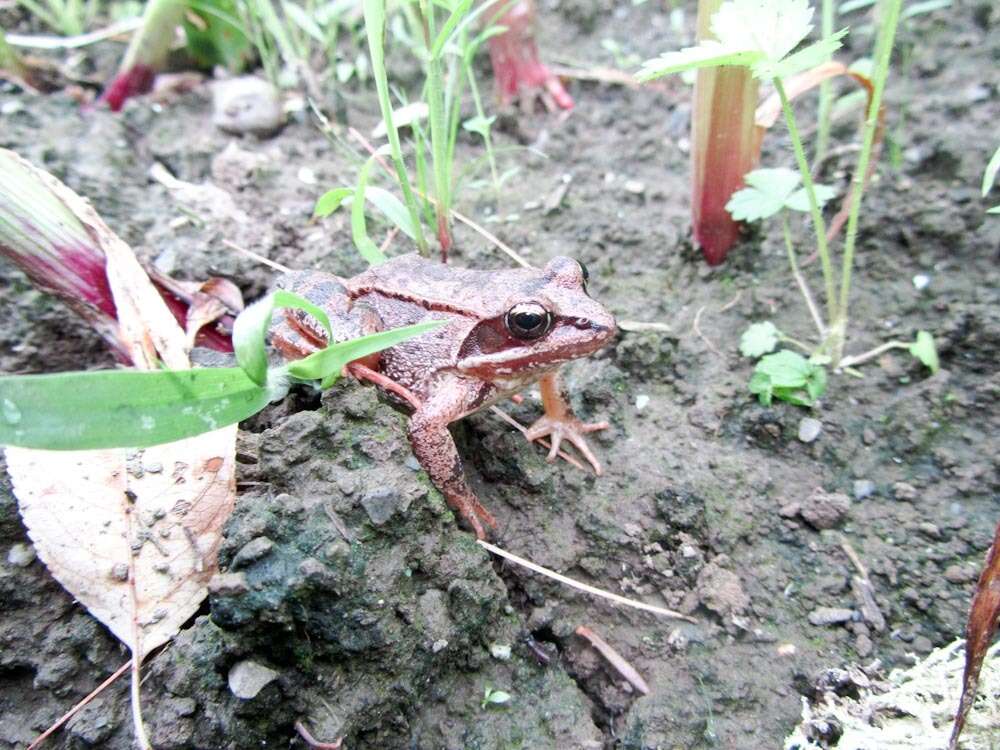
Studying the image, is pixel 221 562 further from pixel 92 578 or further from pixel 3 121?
pixel 3 121

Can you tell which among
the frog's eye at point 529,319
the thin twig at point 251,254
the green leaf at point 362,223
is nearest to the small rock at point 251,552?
the frog's eye at point 529,319

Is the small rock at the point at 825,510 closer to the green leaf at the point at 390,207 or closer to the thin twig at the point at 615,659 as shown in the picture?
the thin twig at the point at 615,659

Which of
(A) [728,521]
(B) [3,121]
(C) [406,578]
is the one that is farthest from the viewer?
(B) [3,121]

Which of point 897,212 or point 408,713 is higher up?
point 897,212

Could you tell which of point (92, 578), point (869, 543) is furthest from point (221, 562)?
point (869, 543)

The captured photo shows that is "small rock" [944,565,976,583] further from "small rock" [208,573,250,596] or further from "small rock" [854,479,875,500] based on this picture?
"small rock" [208,573,250,596]

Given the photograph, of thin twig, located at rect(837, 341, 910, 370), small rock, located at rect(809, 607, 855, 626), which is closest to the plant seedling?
small rock, located at rect(809, 607, 855, 626)

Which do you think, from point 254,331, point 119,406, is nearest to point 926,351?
point 254,331
